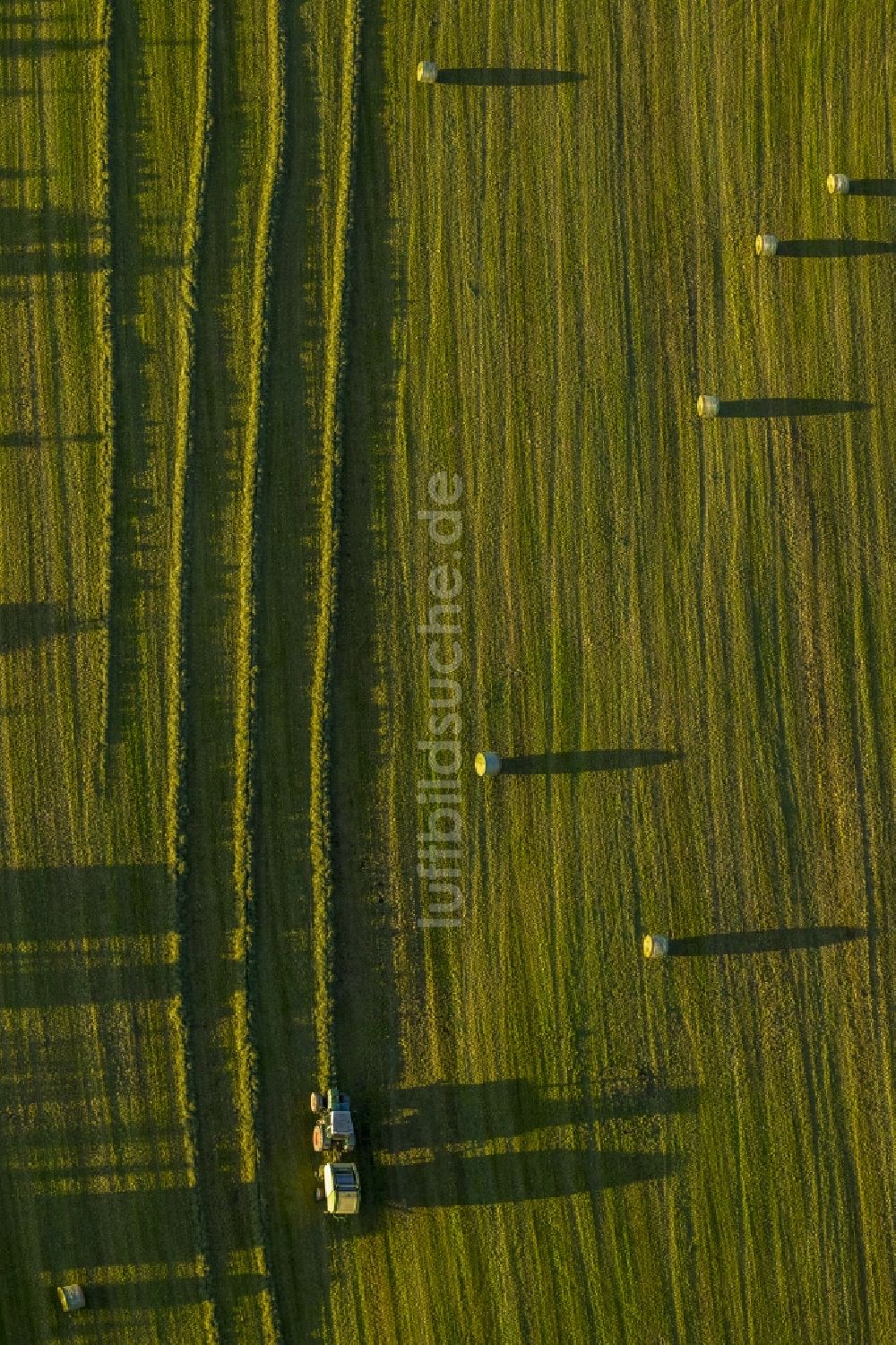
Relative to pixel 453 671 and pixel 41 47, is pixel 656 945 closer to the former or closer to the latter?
pixel 453 671

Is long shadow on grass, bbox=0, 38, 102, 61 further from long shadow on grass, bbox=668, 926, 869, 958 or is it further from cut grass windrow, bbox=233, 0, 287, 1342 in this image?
long shadow on grass, bbox=668, 926, 869, 958

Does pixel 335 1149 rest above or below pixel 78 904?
below

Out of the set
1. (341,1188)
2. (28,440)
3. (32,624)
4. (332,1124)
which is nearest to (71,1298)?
(341,1188)

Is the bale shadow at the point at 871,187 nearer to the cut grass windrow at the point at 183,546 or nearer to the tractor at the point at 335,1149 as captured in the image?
the cut grass windrow at the point at 183,546

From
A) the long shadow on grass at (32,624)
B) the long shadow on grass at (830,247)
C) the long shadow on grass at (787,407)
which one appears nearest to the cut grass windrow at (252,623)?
the long shadow on grass at (32,624)

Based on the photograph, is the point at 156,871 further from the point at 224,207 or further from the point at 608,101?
the point at 608,101

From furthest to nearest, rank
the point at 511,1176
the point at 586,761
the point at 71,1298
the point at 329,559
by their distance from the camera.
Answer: the point at 586,761, the point at 329,559, the point at 511,1176, the point at 71,1298
